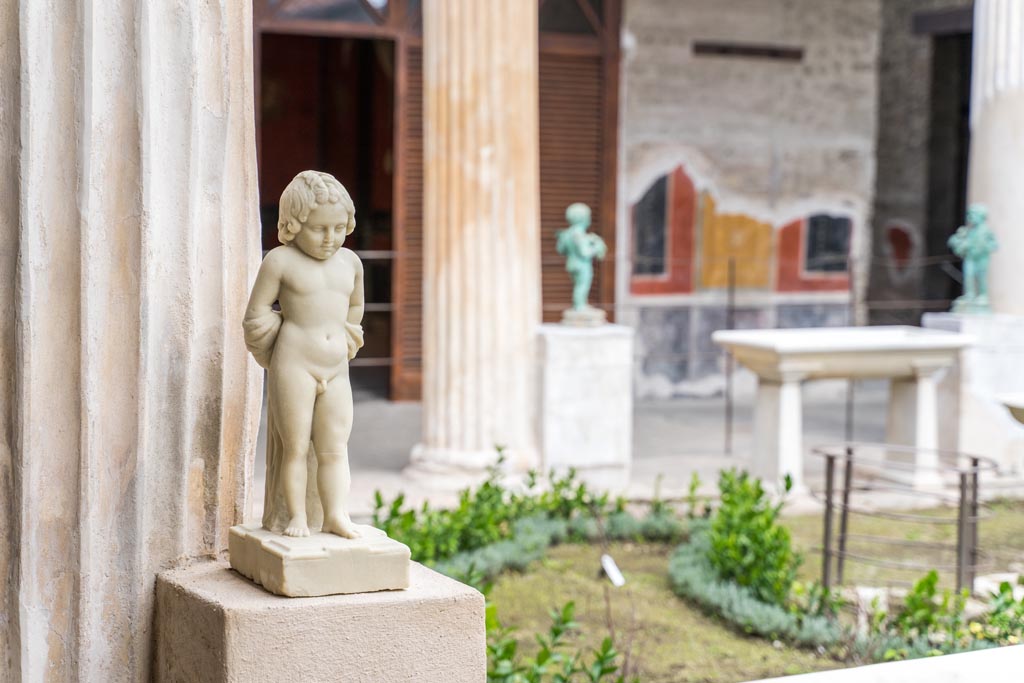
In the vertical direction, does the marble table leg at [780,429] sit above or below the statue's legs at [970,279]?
below

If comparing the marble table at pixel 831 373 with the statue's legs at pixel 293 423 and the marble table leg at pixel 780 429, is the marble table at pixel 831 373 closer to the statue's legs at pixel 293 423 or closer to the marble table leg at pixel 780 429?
the marble table leg at pixel 780 429

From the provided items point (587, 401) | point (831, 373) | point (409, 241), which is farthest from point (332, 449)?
point (409, 241)

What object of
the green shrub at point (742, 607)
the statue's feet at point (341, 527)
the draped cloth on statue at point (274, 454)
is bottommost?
the green shrub at point (742, 607)

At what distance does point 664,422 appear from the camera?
36.1 feet

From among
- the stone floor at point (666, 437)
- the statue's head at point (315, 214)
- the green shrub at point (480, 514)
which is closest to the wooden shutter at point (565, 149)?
the stone floor at point (666, 437)

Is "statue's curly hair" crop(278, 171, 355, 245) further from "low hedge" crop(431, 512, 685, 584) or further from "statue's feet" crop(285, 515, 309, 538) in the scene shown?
"low hedge" crop(431, 512, 685, 584)

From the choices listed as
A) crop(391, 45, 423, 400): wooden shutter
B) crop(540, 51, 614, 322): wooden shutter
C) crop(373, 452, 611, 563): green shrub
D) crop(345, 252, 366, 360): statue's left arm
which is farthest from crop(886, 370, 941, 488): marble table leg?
crop(345, 252, 366, 360): statue's left arm

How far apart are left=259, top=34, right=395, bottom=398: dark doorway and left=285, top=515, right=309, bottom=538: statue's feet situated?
10815 mm

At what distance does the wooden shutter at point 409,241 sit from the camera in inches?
434

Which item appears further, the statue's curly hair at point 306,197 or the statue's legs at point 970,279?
the statue's legs at point 970,279

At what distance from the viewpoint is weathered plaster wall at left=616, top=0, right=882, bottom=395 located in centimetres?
1209

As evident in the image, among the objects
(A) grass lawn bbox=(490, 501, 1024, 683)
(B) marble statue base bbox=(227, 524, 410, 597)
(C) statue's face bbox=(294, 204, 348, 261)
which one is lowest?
(A) grass lawn bbox=(490, 501, 1024, 683)

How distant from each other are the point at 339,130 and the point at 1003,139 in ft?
25.3

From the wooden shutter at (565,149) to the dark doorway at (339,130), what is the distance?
2.33 m
